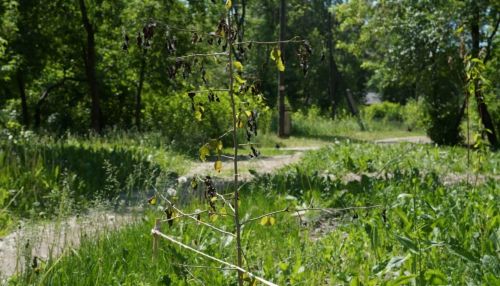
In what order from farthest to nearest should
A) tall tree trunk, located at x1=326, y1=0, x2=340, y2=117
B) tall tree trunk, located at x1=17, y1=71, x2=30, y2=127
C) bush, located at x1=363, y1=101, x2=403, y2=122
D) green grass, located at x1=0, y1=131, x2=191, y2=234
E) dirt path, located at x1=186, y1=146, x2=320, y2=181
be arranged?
tall tree trunk, located at x1=326, y1=0, x2=340, y2=117, bush, located at x1=363, y1=101, x2=403, y2=122, tall tree trunk, located at x1=17, y1=71, x2=30, y2=127, dirt path, located at x1=186, y1=146, x2=320, y2=181, green grass, located at x1=0, y1=131, x2=191, y2=234

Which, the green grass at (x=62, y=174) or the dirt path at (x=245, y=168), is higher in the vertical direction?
the green grass at (x=62, y=174)

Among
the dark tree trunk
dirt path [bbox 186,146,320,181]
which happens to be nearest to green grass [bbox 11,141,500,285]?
dirt path [bbox 186,146,320,181]

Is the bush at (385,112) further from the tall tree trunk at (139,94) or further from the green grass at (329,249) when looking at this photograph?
the green grass at (329,249)

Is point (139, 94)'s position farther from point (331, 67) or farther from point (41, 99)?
point (331, 67)

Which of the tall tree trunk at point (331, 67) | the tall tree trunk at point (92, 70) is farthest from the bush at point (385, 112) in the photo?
the tall tree trunk at point (92, 70)

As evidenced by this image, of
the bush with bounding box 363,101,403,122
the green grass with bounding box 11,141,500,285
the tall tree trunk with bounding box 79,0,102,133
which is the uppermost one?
the tall tree trunk with bounding box 79,0,102,133

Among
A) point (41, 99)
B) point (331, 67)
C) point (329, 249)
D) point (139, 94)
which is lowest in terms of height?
point (329, 249)

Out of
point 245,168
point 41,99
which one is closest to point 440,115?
point 245,168

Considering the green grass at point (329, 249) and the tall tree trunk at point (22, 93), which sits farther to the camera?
the tall tree trunk at point (22, 93)

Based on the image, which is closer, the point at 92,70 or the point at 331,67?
the point at 92,70

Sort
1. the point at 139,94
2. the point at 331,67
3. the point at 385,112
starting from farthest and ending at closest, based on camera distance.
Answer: the point at 331,67, the point at 385,112, the point at 139,94

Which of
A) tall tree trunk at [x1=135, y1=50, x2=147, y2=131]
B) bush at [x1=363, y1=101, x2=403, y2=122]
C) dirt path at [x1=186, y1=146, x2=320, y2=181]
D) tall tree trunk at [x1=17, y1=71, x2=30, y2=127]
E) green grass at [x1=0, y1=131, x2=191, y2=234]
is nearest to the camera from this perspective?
green grass at [x1=0, y1=131, x2=191, y2=234]

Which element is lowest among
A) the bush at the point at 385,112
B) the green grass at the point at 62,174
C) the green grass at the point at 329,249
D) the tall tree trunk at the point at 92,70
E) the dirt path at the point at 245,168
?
the bush at the point at 385,112

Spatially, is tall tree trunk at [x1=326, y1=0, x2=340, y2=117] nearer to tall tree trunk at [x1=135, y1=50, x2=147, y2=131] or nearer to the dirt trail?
tall tree trunk at [x1=135, y1=50, x2=147, y2=131]
